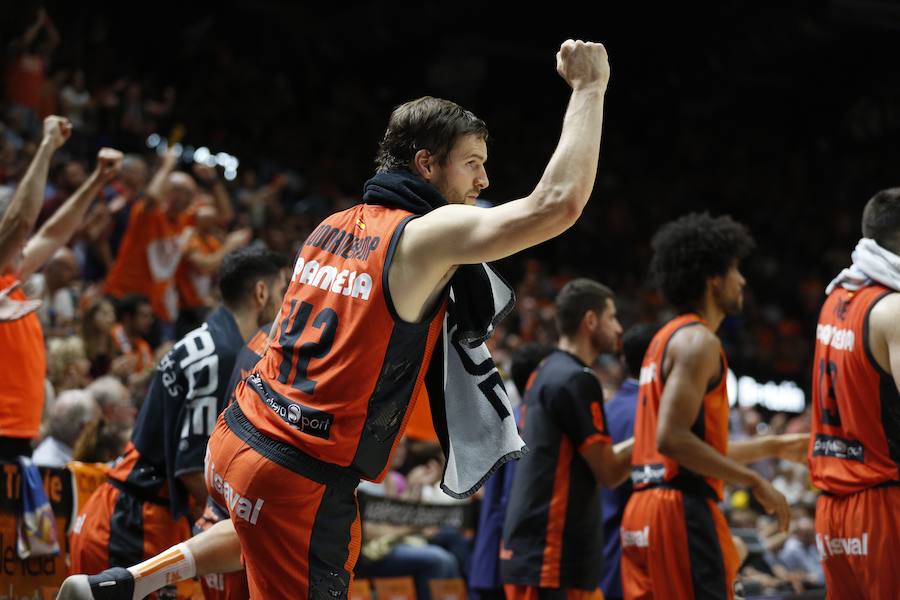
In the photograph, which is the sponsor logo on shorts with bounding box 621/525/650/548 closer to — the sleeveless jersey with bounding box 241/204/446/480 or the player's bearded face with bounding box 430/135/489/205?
the sleeveless jersey with bounding box 241/204/446/480

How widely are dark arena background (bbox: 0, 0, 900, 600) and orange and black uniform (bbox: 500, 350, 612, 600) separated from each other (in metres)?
3.99

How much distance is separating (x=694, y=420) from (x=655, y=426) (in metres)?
0.26

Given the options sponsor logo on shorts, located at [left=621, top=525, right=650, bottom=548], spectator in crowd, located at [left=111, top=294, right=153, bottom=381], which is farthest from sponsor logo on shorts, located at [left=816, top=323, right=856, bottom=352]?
spectator in crowd, located at [left=111, top=294, right=153, bottom=381]

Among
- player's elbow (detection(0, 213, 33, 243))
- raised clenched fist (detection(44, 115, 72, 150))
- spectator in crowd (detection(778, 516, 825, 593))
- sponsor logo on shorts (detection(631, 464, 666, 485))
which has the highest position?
raised clenched fist (detection(44, 115, 72, 150))

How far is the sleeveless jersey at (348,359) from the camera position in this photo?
3.17m

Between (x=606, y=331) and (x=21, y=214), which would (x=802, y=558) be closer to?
(x=606, y=331)

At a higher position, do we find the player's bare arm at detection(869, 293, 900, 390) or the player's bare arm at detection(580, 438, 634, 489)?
the player's bare arm at detection(869, 293, 900, 390)

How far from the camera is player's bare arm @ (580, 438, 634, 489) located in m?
5.40

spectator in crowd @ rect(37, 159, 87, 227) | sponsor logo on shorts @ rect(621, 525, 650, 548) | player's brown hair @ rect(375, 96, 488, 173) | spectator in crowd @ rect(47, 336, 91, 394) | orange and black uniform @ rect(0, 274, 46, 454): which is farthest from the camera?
spectator in crowd @ rect(37, 159, 87, 227)

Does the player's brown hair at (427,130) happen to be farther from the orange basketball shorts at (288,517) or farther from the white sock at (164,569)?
the white sock at (164,569)

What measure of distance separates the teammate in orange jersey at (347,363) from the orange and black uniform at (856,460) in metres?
2.00

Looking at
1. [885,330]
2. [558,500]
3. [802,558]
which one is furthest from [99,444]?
[802,558]

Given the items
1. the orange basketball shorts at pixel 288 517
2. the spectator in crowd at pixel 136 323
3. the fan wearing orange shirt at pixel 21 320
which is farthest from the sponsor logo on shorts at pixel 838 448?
the spectator in crowd at pixel 136 323

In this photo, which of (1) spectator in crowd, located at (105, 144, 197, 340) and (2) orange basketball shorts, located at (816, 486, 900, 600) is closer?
(2) orange basketball shorts, located at (816, 486, 900, 600)
